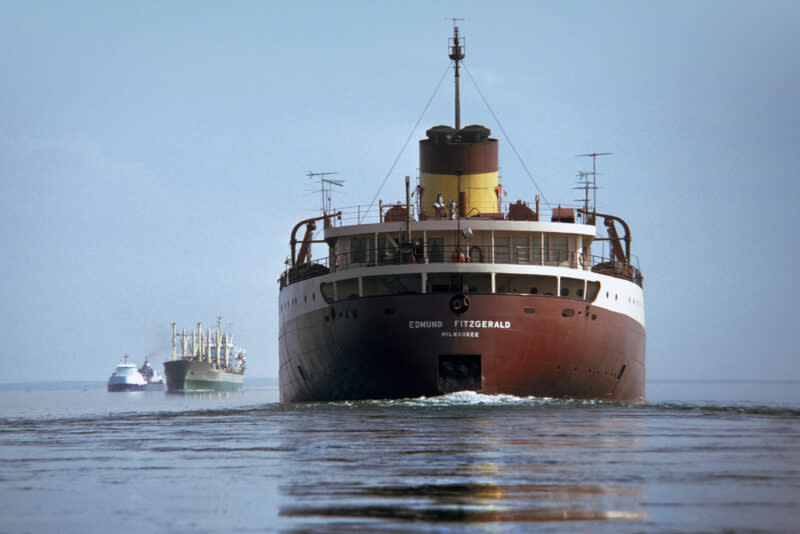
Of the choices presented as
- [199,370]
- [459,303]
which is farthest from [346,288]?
[199,370]

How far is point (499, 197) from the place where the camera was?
46.9 m

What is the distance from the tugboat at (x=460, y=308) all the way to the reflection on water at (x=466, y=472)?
1093cm

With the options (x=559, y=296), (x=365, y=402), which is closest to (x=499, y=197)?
(x=559, y=296)

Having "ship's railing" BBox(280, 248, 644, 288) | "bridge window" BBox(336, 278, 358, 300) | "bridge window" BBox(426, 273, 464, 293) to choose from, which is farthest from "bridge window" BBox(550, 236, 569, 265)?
"bridge window" BBox(336, 278, 358, 300)

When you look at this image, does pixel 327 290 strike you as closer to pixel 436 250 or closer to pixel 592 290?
pixel 436 250

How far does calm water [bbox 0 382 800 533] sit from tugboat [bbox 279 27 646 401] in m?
12.7

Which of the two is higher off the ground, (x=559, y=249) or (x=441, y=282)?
(x=559, y=249)

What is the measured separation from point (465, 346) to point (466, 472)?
2285cm

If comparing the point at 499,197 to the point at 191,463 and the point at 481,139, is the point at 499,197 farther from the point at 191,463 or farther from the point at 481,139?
the point at 191,463

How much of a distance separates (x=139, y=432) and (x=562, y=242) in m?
22.1

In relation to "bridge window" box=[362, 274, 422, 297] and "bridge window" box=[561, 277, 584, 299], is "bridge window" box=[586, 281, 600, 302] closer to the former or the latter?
"bridge window" box=[561, 277, 584, 299]

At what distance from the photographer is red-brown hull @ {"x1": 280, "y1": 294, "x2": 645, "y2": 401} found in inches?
1391

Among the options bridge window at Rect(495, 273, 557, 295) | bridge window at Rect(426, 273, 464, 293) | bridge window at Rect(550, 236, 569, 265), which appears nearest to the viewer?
bridge window at Rect(426, 273, 464, 293)

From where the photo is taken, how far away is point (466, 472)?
1238 cm
